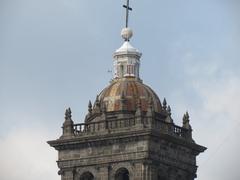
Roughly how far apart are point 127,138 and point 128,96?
3687 millimetres

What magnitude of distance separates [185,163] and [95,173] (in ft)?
20.2

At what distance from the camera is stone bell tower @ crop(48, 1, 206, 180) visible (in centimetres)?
14338

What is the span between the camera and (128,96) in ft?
480

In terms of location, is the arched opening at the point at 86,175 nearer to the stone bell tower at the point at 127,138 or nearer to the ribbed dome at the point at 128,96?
the stone bell tower at the point at 127,138

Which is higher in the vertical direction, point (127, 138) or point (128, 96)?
point (128, 96)

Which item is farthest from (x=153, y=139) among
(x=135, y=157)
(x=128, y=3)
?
(x=128, y=3)

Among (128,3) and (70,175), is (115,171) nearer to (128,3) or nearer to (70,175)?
(70,175)

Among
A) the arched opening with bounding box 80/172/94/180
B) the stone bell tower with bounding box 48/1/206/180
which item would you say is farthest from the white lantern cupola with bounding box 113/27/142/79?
the arched opening with bounding box 80/172/94/180

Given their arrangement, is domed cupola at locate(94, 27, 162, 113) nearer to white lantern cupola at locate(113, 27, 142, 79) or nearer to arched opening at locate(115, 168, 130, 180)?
white lantern cupola at locate(113, 27, 142, 79)

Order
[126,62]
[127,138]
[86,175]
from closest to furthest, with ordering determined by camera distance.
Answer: [127,138] < [86,175] < [126,62]

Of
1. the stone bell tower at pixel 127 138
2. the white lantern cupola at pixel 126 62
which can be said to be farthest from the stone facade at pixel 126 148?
the white lantern cupola at pixel 126 62

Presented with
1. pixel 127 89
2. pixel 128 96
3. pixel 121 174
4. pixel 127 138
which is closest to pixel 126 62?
pixel 127 89

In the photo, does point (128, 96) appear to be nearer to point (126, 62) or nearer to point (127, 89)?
point (127, 89)

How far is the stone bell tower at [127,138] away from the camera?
14338 centimetres
